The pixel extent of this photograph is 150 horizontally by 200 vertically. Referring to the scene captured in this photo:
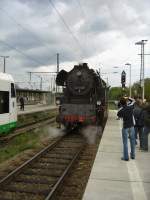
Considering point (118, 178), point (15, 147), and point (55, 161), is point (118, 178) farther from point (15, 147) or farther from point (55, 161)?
point (15, 147)

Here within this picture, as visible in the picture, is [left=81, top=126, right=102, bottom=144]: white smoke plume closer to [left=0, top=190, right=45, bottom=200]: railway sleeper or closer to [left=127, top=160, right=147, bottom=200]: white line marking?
[left=127, top=160, right=147, bottom=200]: white line marking

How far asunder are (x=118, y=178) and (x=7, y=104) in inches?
331

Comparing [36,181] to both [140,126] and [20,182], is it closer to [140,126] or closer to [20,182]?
[20,182]

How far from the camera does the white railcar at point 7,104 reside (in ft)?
52.1

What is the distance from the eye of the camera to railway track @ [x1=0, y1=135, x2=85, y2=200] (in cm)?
831

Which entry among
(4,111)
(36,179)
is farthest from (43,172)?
(4,111)

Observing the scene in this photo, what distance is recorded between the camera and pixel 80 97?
70.8ft

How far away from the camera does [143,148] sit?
45.0ft

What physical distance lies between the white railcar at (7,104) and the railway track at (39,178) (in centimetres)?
257

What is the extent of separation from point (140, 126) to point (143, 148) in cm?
77

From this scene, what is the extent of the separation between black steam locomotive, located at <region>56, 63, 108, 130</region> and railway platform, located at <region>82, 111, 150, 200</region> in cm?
707

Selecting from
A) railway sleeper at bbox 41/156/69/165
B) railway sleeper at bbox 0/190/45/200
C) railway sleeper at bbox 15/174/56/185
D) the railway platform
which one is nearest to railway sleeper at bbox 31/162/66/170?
railway sleeper at bbox 41/156/69/165

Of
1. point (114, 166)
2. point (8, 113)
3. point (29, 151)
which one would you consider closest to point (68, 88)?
point (8, 113)

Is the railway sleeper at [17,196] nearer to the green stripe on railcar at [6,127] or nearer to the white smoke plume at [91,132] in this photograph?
the green stripe on railcar at [6,127]
